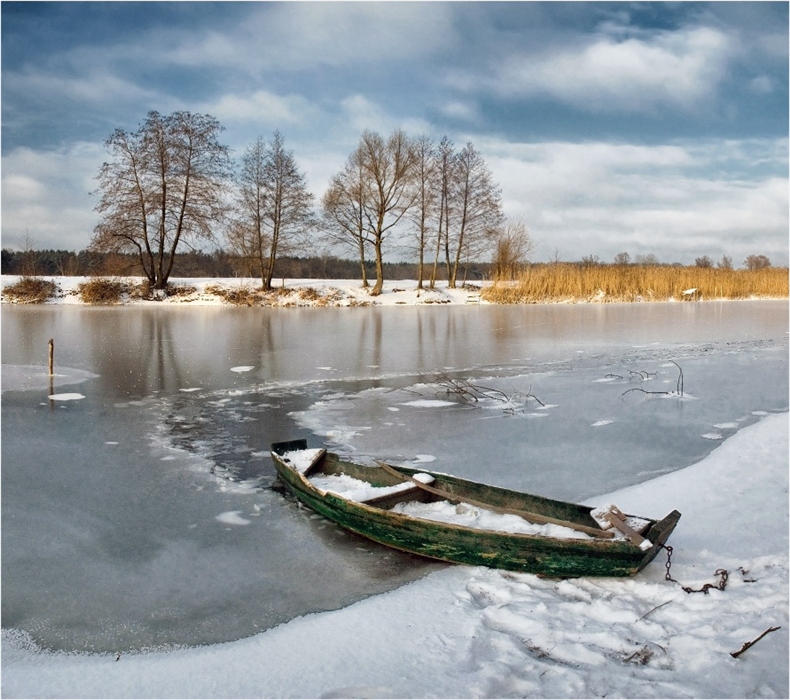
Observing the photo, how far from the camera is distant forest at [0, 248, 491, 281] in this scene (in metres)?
33.4

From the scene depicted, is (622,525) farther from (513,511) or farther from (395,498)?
(395,498)

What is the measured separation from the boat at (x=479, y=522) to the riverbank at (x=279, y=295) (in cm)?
2836

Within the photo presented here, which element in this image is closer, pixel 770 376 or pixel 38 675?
pixel 38 675

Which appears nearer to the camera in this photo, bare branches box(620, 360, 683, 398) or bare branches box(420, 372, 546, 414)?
bare branches box(420, 372, 546, 414)

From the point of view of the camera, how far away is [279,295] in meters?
34.2

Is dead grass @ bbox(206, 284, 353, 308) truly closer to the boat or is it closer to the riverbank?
the riverbank

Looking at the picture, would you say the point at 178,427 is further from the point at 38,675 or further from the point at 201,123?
the point at 201,123

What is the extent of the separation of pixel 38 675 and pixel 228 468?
320cm

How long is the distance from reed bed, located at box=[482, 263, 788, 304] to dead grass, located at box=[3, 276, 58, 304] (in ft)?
76.0

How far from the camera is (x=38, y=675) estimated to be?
3207mm

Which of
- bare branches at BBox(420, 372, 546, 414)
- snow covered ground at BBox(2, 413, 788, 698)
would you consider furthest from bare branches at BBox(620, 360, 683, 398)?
snow covered ground at BBox(2, 413, 788, 698)

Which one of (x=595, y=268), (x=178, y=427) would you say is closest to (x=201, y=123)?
(x=595, y=268)

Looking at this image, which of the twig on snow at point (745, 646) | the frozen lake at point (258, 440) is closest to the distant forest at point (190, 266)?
the frozen lake at point (258, 440)

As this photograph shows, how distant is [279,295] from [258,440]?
90.0 ft
